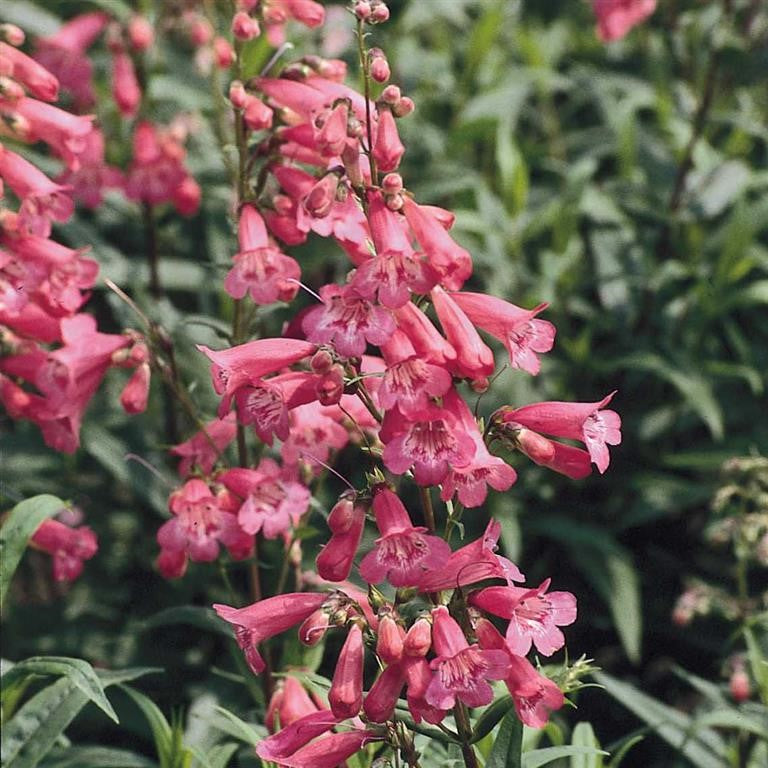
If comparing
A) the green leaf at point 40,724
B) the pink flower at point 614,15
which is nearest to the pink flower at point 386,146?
the green leaf at point 40,724

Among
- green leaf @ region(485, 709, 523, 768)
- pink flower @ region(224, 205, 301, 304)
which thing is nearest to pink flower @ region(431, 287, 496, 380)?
pink flower @ region(224, 205, 301, 304)

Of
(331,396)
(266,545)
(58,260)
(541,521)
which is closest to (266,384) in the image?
(331,396)

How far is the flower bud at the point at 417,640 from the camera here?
2826 mm

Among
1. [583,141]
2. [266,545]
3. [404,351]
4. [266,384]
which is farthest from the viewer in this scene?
[583,141]

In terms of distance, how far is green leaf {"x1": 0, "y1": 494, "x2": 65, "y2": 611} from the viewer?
3.78 meters

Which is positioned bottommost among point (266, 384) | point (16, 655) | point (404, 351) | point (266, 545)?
point (16, 655)

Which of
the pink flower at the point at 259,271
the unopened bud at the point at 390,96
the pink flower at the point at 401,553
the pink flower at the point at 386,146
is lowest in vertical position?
the pink flower at the point at 401,553

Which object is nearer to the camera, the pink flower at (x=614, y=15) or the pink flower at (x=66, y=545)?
the pink flower at (x=66, y=545)

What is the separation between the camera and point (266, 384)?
3.13m

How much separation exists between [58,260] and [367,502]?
62.9 inches

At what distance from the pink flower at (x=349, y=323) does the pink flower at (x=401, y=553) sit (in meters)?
0.39

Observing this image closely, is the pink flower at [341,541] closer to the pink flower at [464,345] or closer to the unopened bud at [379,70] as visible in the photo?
the pink flower at [464,345]

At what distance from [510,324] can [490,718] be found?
94 centimetres

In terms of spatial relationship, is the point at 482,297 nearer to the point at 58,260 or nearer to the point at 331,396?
the point at 331,396
